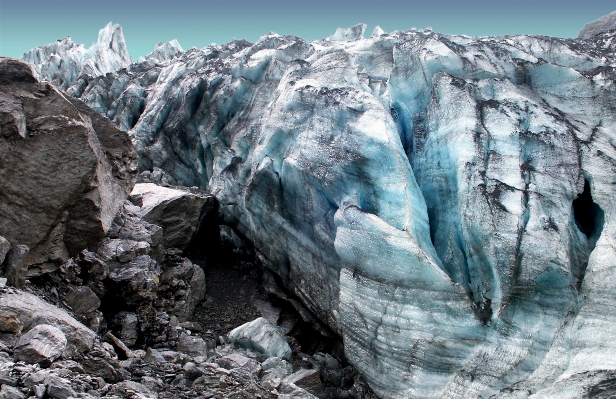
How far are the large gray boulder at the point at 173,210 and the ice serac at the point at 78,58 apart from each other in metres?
23.0

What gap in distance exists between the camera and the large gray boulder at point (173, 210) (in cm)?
1514

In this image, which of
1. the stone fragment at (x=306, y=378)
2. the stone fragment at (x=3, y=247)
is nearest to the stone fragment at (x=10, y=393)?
the stone fragment at (x=3, y=247)

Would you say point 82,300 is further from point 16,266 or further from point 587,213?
point 587,213

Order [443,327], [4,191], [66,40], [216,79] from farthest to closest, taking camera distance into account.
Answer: [66,40]
[216,79]
[443,327]
[4,191]

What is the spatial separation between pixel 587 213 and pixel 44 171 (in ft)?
36.6

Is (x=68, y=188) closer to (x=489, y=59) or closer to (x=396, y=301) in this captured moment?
(x=396, y=301)

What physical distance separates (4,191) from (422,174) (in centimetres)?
895

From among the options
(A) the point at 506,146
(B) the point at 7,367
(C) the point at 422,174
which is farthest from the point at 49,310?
(A) the point at 506,146

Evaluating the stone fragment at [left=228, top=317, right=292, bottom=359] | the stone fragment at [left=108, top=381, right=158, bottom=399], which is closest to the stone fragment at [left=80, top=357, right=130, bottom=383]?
the stone fragment at [left=108, top=381, right=158, bottom=399]

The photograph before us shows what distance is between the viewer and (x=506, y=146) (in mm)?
11477

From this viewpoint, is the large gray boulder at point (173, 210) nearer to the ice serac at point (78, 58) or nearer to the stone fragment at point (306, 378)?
the stone fragment at point (306, 378)

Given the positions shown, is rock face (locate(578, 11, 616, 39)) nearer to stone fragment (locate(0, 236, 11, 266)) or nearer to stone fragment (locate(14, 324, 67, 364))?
stone fragment (locate(0, 236, 11, 266))

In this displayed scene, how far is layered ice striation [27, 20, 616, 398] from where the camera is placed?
378 inches

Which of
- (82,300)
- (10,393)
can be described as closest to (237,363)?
(82,300)
